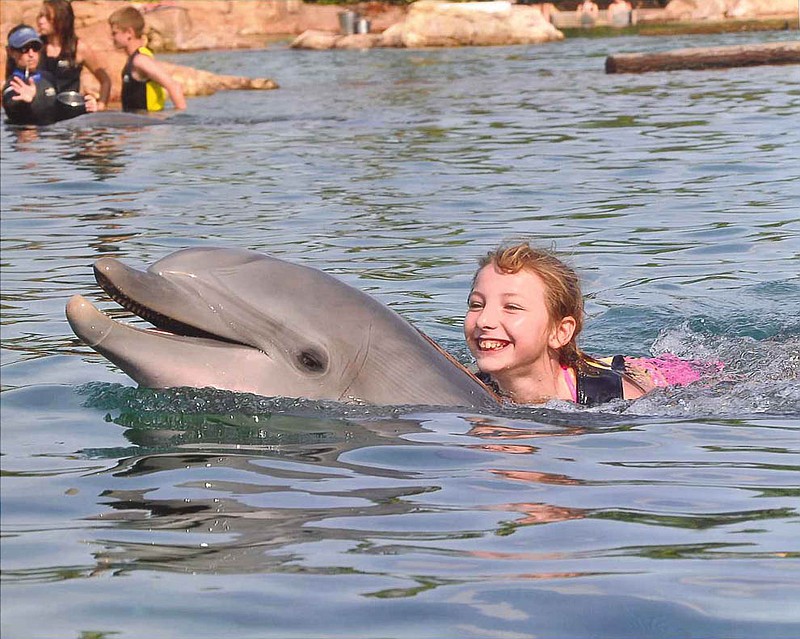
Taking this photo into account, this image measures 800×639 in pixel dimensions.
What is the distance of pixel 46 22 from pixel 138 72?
4.18 ft

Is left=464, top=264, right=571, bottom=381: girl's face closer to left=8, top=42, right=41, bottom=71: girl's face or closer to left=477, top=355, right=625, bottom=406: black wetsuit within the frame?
left=477, top=355, right=625, bottom=406: black wetsuit

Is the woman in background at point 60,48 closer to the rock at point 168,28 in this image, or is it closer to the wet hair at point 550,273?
the wet hair at point 550,273

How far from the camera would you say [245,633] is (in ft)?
10.1

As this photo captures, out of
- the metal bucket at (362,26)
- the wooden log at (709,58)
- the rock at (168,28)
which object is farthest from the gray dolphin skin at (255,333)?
the metal bucket at (362,26)

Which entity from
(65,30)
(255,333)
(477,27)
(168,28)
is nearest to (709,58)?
(65,30)

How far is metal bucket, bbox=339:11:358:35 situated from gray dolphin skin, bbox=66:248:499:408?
39705 millimetres

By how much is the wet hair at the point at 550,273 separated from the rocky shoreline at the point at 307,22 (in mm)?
19137

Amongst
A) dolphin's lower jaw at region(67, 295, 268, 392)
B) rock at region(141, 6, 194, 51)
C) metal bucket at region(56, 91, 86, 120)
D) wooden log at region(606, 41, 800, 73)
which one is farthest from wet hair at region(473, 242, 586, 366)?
rock at region(141, 6, 194, 51)

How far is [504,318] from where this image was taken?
5.45 m

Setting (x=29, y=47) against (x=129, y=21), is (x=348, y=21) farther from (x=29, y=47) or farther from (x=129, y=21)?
(x=29, y=47)

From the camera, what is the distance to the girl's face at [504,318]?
17.8 ft

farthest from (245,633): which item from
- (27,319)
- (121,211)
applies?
(121,211)

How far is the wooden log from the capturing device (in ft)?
79.8

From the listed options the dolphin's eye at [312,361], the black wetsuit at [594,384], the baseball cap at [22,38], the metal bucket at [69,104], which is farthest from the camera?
the metal bucket at [69,104]
